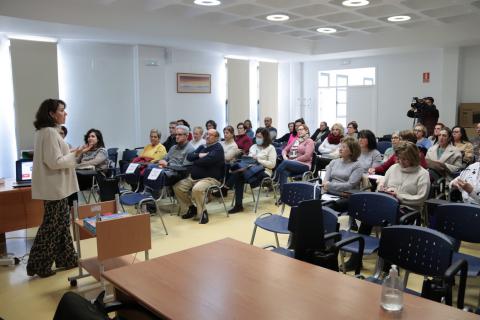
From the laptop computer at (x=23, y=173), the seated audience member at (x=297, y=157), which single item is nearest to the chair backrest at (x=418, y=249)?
the seated audience member at (x=297, y=157)

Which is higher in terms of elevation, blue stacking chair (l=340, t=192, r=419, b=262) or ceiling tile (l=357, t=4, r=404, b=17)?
ceiling tile (l=357, t=4, r=404, b=17)

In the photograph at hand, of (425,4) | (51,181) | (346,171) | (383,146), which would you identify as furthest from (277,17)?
(51,181)

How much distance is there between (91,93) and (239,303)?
7.20 meters

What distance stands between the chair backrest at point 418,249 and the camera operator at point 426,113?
6.60 m

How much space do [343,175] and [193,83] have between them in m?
5.71

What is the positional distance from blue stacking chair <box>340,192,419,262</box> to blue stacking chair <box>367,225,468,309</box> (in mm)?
571

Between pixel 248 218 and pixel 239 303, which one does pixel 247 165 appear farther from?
Answer: pixel 239 303

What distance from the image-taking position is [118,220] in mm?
3287

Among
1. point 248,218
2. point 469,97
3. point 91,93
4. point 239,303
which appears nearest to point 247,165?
point 248,218

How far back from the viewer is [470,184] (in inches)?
153

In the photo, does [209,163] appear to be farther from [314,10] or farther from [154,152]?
[314,10]

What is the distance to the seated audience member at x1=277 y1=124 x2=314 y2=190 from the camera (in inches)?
264

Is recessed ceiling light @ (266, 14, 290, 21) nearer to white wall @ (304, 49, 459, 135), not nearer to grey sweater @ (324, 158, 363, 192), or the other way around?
grey sweater @ (324, 158, 363, 192)

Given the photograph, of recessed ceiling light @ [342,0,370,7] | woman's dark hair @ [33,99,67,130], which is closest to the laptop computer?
woman's dark hair @ [33,99,67,130]
